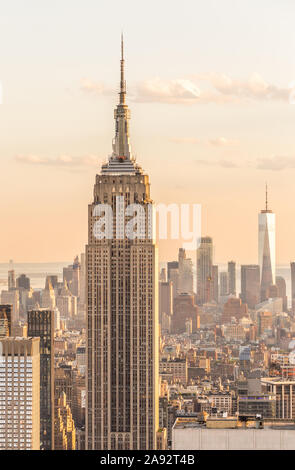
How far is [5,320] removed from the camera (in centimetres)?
754

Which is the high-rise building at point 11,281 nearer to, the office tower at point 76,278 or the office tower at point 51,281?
the office tower at point 51,281

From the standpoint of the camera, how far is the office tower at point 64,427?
723 centimetres

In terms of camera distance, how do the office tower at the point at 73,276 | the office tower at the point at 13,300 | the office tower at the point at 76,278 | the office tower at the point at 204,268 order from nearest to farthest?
the office tower at the point at 204,268, the office tower at the point at 13,300, the office tower at the point at 73,276, the office tower at the point at 76,278

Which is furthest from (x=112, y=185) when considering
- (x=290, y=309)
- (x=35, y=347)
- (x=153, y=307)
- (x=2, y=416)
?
(x=290, y=309)

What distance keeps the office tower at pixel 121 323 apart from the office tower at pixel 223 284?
8.03 ft

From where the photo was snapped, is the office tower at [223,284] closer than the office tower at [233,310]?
Yes

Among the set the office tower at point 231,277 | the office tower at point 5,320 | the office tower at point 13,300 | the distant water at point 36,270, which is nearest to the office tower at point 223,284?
the office tower at point 231,277

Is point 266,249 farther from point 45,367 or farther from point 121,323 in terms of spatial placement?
point 121,323

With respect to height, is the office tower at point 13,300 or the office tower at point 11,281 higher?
the office tower at point 11,281

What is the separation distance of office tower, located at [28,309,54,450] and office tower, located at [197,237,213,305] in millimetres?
1182
